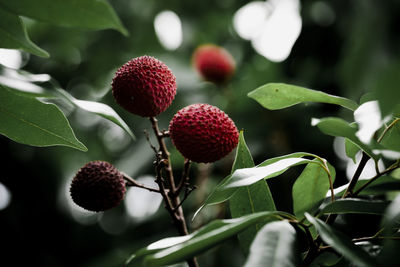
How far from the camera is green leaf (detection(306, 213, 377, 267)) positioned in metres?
0.70

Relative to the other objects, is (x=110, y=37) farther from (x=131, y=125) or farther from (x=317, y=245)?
(x=317, y=245)

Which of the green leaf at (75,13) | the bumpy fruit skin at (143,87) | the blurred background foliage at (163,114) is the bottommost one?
the blurred background foliage at (163,114)

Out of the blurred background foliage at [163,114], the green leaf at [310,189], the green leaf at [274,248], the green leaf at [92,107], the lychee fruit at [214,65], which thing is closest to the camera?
the green leaf at [274,248]

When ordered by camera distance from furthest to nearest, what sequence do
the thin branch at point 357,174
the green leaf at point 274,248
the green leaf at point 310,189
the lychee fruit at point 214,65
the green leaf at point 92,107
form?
the lychee fruit at point 214,65
the green leaf at point 310,189
the thin branch at point 357,174
the green leaf at point 92,107
the green leaf at point 274,248

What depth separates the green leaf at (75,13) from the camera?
0.75 metres

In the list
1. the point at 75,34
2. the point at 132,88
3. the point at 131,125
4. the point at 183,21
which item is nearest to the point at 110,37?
the point at 75,34

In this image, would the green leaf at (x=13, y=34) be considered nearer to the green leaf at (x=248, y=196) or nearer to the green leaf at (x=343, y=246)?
the green leaf at (x=248, y=196)

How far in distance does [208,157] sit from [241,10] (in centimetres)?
187

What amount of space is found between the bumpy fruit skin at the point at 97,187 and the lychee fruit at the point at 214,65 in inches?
59.4

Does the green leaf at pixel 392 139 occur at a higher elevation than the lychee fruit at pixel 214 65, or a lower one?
higher

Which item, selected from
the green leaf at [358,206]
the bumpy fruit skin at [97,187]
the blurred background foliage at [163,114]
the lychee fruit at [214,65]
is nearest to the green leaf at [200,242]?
the green leaf at [358,206]

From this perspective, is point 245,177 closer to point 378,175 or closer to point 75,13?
point 378,175

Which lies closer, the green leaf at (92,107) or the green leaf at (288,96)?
the green leaf at (92,107)

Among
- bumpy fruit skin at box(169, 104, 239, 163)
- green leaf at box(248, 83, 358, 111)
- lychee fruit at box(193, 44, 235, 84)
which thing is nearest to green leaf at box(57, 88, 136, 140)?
bumpy fruit skin at box(169, 104, 239, 163)
